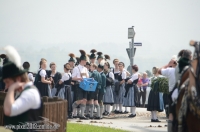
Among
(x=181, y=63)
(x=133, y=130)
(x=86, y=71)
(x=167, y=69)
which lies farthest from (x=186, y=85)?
(x=86, y=71)

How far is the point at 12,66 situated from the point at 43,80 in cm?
1144

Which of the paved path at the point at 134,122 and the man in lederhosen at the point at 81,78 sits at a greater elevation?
A: the man in lederhosen at the point at 81,78

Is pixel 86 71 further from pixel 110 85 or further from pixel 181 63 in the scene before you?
pixel 181 63

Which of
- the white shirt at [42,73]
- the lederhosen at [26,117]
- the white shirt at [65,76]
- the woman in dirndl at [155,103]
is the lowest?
the woman in dirndl at [155,103]

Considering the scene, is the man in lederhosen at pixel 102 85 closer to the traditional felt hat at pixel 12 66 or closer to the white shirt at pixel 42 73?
the white shirt at pixel 42 73

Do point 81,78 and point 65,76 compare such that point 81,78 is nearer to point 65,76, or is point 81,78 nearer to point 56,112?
point 65,76

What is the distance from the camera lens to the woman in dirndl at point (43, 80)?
17875 millimetres

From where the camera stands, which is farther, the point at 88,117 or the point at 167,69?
the point at 88,117

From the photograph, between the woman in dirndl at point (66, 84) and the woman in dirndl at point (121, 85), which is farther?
the woman in dirndl at point (121, 85)

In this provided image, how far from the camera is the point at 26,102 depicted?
6.36 meters

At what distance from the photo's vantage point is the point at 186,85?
25.5 ft

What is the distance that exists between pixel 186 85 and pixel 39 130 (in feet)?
7.02

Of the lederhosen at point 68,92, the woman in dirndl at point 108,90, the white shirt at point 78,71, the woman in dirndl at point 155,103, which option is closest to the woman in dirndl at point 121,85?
the woman in dirndl at point 108,90

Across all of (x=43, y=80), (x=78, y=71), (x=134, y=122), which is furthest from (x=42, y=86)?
(x=134, y=122)
